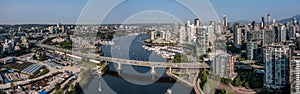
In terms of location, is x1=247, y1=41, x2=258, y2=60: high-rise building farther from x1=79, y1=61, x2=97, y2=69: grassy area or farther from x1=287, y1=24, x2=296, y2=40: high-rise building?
x1=79, y1=61, x2=97, y2=69: grassy area

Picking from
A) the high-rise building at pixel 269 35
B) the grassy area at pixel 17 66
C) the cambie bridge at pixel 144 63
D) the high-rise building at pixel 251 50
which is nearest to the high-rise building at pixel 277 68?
the cambie bridge at pixel 144 63

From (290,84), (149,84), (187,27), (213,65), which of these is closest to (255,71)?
(213,65)

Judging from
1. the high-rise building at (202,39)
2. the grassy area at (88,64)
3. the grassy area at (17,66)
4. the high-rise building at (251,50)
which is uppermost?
the high-rise building at (202,39)

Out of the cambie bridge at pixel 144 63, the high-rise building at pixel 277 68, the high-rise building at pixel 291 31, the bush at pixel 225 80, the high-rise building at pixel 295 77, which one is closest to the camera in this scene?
the high-rise building at pixel 295 77

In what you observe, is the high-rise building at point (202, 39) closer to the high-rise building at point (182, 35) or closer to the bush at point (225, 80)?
the high-rise building at point (182, 35)

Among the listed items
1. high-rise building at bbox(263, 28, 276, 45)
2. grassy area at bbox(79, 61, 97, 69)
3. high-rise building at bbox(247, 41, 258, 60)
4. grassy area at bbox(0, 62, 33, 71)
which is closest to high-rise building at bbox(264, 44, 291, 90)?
high-rise building at bbox(247, 41, 258, 60)

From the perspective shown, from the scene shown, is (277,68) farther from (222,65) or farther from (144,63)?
(144,63)

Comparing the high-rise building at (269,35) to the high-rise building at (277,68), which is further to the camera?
the high-rise building at (269,35)

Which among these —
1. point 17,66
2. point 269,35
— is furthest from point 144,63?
point 269,35
